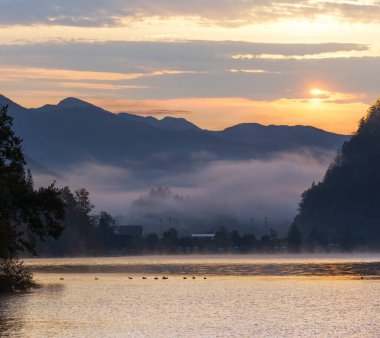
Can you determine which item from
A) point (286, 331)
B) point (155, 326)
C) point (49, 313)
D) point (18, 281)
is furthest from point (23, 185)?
point (286, 331)

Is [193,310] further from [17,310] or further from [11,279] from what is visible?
[11,279]

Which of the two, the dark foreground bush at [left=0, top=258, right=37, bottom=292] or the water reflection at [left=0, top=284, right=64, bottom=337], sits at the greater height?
the dark foreground bush at [left=0, top=258, right=37, bottom=292]

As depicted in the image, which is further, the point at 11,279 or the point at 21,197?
the point at 11,279

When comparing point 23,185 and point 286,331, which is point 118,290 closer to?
point 23,185

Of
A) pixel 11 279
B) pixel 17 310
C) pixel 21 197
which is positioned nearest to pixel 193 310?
pixel 17 310

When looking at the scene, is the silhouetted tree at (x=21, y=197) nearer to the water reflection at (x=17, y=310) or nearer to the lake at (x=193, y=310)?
the water reflection at (x=17, y=310)

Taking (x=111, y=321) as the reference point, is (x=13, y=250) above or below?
above

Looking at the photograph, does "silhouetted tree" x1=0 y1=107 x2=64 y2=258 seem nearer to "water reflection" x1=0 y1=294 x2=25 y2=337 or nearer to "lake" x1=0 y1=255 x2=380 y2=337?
"water reflection" x1=0 y1=294 x2=25 y2=337

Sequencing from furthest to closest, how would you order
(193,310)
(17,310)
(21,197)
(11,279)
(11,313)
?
(11,279), (21,197), (193,310), (17,310), (11,313)

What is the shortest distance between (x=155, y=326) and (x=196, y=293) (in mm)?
44196

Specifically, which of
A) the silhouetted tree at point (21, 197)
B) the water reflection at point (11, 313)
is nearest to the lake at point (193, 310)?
the water reflection at point (11, 313)

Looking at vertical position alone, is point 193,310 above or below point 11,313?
above

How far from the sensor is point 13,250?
374ft

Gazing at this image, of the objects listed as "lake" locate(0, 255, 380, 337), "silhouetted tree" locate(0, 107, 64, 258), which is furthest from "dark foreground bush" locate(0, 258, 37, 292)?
"silhouetted tree" locate(0, 107, 64, 258)
